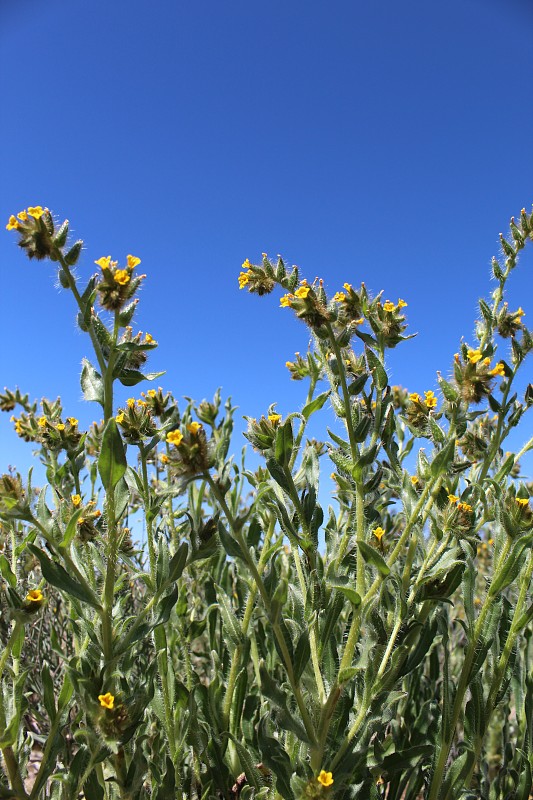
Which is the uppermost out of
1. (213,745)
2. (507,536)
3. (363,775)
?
(507,536)

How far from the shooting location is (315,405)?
207cm

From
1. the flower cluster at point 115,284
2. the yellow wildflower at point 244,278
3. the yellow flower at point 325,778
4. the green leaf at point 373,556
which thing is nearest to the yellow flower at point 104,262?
the flower cluster at point 115,284

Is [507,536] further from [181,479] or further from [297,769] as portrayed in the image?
[181,479]

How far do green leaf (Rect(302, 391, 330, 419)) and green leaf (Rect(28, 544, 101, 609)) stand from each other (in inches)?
39.3

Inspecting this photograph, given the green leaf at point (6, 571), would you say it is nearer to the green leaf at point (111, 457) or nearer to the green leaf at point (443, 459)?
the green leaf at point (111, 457)

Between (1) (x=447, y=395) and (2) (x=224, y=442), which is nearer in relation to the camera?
(2) (x=224, y=442)

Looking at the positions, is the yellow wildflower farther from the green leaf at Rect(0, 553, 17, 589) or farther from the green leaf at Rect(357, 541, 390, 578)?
the green leaf at Rect(0, 553, 17, 589)

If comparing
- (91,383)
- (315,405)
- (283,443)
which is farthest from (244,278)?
(283,443)

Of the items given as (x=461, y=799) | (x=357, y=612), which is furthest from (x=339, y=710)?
(x=461, y=799)

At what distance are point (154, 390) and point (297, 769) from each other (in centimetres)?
146

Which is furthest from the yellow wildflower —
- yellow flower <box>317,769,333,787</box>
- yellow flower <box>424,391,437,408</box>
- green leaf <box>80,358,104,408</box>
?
yellow flower <box>317,769,333,787</box>

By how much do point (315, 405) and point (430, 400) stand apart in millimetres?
546

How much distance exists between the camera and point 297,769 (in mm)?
1836

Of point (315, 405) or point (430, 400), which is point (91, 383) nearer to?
point (315, 405)
